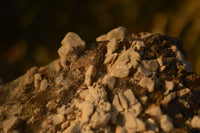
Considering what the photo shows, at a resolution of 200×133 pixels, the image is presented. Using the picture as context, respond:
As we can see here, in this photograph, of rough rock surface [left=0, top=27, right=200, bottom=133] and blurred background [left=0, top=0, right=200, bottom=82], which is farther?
blurred background [left=0, top=0, right=200, bottom=82]

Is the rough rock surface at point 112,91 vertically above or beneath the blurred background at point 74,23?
beneath

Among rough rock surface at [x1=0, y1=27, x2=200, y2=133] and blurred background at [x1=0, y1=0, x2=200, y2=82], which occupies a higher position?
blurred background at [x1=0, y1=0, x2=200, y2=82]

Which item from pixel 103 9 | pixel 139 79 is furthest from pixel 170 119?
pixel 103 9

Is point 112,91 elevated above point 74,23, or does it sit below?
below

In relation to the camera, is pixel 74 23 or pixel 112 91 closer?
pixel 112 91

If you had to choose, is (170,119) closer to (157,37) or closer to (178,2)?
(157,37)
